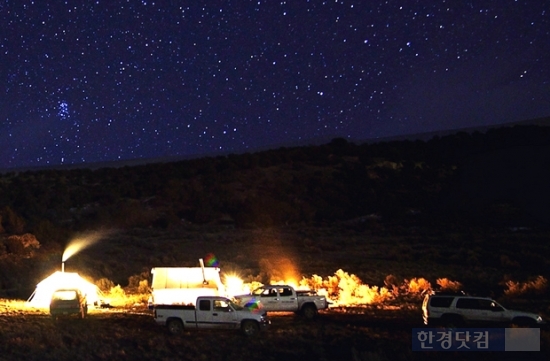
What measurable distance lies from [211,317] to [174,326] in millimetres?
1094

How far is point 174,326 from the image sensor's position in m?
18.8

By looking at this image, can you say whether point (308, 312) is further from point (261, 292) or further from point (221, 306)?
point (221, 306)

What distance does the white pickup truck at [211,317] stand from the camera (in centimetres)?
1845

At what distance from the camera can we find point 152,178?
78.4 meters

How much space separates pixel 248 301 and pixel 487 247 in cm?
2500

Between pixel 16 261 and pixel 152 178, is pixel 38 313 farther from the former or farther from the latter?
pixel 152 178

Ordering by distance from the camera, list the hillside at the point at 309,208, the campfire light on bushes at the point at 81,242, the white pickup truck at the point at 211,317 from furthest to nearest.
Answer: the campfire light on bushes at the point at 81,242
the hillside at the point at 309,208
the white pickup truck at the point at 211,317

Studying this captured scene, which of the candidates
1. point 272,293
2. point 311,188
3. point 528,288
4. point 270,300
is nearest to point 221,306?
point 270,300

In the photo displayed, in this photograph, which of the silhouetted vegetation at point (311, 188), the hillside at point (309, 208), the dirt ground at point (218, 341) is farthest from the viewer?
the silhouetted vegetation at point (311, 188)

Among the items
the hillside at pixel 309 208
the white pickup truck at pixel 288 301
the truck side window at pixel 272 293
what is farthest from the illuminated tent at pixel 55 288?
the truck side window at pixel 272 293

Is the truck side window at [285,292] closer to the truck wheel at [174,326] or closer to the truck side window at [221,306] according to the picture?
the truck side window at [221,306]

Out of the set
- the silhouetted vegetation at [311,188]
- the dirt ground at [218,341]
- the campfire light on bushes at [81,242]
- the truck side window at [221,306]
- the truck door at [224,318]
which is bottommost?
the dirt ground at [218,341]

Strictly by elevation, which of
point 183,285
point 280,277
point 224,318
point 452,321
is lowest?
point 452,321

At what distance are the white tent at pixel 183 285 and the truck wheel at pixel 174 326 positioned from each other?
3.44m
